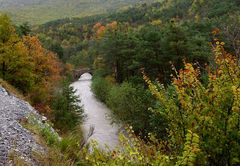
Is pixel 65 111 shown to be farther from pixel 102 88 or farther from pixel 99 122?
pixel 102 88

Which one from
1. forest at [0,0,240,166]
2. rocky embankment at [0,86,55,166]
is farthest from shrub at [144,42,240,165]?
rocky embankment at [0,86,55,166]

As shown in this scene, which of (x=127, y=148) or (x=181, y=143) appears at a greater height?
(x=127, y=148)

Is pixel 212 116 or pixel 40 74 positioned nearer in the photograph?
pixel 212 116

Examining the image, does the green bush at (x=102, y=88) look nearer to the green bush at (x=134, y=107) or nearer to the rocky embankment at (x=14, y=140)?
the green bush at (x=134, y=107)

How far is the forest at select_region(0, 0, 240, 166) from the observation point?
8.52 meters

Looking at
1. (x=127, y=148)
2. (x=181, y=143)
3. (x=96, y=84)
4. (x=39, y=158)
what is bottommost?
(x=96, y=84)

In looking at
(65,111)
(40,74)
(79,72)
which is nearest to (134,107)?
(65,111)

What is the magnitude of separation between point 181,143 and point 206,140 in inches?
25.9

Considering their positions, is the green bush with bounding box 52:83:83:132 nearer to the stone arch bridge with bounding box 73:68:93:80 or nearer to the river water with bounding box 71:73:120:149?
the river water with bounding box 71:73:120:149

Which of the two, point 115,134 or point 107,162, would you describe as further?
point 115,134

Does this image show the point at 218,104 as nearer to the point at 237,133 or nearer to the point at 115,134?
the point at 237,133

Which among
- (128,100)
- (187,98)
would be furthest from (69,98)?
(187,98)

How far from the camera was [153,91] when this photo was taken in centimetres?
945

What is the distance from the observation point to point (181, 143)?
912 centimetres
